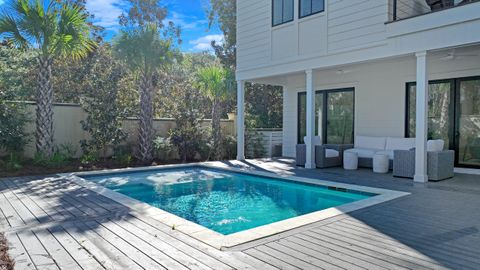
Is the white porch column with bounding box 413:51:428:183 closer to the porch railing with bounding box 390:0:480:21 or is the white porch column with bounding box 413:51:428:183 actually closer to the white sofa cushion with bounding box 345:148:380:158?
the porch railing with bounding box 390:0:480:21

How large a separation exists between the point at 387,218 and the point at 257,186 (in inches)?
136

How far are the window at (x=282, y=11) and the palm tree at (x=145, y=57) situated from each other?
11.0 feet

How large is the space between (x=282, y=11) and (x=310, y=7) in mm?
1029

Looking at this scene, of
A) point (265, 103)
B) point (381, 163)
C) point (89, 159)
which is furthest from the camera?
point (265, 103)

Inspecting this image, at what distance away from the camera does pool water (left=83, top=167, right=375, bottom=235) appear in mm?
4926

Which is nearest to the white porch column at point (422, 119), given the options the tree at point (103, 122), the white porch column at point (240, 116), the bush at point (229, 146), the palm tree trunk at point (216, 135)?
the white porch column at point (240, 116)

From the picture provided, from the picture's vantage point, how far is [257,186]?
718 centimetres

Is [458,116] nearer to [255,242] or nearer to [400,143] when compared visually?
[400,143]

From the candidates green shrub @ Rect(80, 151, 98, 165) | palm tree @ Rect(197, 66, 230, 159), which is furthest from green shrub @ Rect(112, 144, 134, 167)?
palm tree @ Rect(197, 66, 230, 159)

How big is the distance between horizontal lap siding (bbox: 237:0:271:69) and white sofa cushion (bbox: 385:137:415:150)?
417cm

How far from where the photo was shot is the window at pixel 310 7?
8.48 metres

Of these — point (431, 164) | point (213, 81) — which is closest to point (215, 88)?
point (213, 81)

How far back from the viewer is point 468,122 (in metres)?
7.71

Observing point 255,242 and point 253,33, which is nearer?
point 255,242
